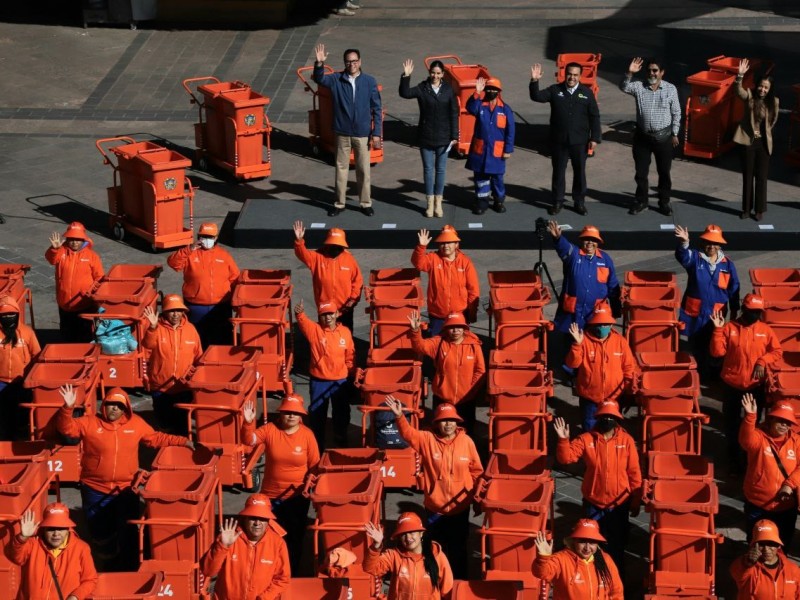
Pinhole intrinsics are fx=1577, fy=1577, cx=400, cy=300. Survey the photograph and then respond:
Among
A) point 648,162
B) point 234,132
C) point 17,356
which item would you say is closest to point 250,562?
point 17,356

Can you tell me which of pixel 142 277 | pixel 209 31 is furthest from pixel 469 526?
pixel 209 31

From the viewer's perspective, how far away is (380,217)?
875 inches

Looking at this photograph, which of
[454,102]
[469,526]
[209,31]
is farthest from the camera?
[209,31]

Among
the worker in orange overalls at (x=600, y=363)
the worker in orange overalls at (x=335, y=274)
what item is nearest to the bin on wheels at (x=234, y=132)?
the worker in orange overalls at (x=335, y=274)

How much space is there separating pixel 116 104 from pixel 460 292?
478 inches

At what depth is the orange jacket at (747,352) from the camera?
52.1 feet

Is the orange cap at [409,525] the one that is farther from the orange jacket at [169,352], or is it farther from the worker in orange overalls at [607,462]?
the orange jacket at [169,352]

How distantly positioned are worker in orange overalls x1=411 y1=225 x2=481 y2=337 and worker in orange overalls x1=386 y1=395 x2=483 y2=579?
11.7 feet

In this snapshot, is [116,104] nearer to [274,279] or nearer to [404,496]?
[274,279]

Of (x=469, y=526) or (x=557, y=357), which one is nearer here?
(x=469, y=526)

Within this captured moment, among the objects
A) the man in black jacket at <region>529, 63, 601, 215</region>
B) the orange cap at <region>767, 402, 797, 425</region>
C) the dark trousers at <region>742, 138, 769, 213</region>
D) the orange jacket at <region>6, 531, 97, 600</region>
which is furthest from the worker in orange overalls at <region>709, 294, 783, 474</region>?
the orange jacket at <region>6, 531, 97, 600</region>

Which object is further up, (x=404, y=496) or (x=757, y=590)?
(x=757, y=590)

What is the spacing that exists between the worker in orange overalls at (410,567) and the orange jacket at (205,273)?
5987mm

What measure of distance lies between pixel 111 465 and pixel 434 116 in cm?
882
